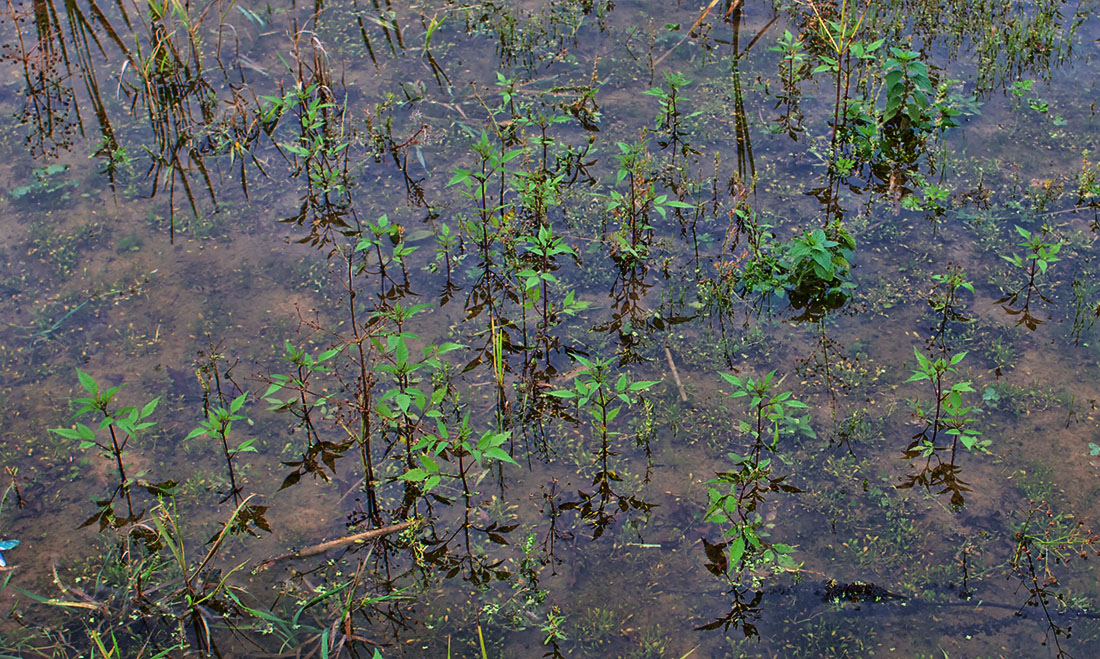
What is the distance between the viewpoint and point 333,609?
4.77 m

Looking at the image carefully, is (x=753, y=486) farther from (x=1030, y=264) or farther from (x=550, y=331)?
(x=1030, y=264)

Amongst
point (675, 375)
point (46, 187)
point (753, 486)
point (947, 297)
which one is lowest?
point (753, 486)

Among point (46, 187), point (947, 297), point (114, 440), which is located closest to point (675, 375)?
point (947, 297)

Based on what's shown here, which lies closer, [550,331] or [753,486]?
[753,486]

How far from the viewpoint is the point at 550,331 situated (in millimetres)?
6152

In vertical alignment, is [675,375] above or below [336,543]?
above

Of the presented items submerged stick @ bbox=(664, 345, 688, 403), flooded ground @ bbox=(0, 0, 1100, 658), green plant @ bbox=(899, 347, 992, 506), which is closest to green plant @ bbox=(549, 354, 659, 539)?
flooded ground @ bbox=(0, 0, 1100, 658)

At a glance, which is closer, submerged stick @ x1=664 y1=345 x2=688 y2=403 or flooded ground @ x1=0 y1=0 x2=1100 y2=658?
flooded ground @ x1=0 y1=0 x2=1100 y2=658

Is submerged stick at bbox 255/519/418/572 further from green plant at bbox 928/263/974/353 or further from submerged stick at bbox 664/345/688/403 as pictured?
green plant at bbox 928/263/974/353

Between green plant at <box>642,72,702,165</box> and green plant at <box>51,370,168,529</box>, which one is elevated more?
green plant at <box>642,72,702,165</box>

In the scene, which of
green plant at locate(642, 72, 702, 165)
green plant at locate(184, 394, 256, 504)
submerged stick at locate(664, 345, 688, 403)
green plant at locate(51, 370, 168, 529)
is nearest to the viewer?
green plant at locate(51, 370, 168, 529)

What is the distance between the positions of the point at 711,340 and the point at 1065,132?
3842 millimetres

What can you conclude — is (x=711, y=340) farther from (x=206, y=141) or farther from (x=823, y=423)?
(x=206, y=141)

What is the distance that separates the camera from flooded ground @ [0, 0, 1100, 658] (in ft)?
15.8
